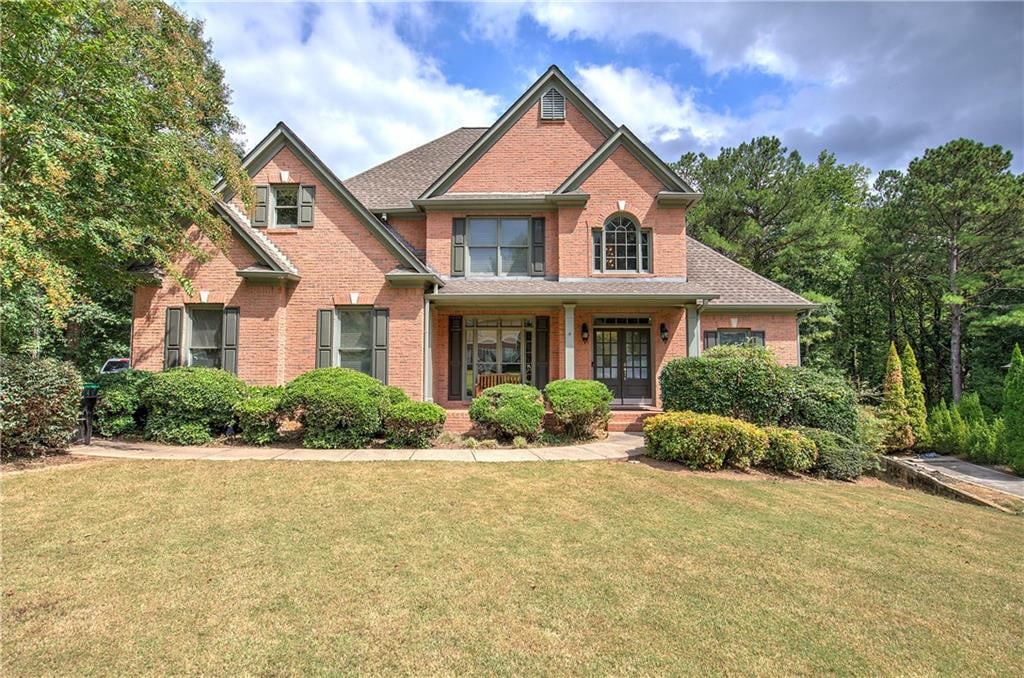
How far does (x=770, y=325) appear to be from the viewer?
14.8 meters

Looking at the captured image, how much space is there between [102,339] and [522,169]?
20.5 m

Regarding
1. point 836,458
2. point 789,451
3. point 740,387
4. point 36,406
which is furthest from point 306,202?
point 836,458

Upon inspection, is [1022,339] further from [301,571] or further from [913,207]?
[301,571]

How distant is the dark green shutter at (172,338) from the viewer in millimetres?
11297

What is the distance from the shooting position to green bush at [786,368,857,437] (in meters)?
9.12

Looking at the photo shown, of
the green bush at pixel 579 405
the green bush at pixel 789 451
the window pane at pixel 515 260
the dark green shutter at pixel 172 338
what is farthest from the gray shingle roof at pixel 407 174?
the green bush at pixel 789 451

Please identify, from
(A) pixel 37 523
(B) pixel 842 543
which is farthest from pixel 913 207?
(A) pixel 37 523

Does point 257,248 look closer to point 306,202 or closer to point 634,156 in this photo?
point 306,202

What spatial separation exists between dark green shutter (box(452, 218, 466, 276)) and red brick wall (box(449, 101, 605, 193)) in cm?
114

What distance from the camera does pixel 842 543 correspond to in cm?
509

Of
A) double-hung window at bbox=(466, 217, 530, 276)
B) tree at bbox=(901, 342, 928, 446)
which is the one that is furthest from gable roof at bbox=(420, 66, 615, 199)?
tree at bbox=(901, 342, 928, 446)

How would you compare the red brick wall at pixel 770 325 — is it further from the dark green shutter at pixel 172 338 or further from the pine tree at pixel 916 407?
the dark green shutter at pixel 172 338

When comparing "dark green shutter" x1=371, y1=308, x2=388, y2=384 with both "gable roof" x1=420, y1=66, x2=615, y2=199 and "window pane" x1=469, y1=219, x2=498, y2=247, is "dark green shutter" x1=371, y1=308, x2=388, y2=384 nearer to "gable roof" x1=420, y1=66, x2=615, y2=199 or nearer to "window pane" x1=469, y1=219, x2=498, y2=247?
"window pane" x1=469, y1=219, x2=498, y2=247

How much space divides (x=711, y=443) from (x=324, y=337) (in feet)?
31.3
